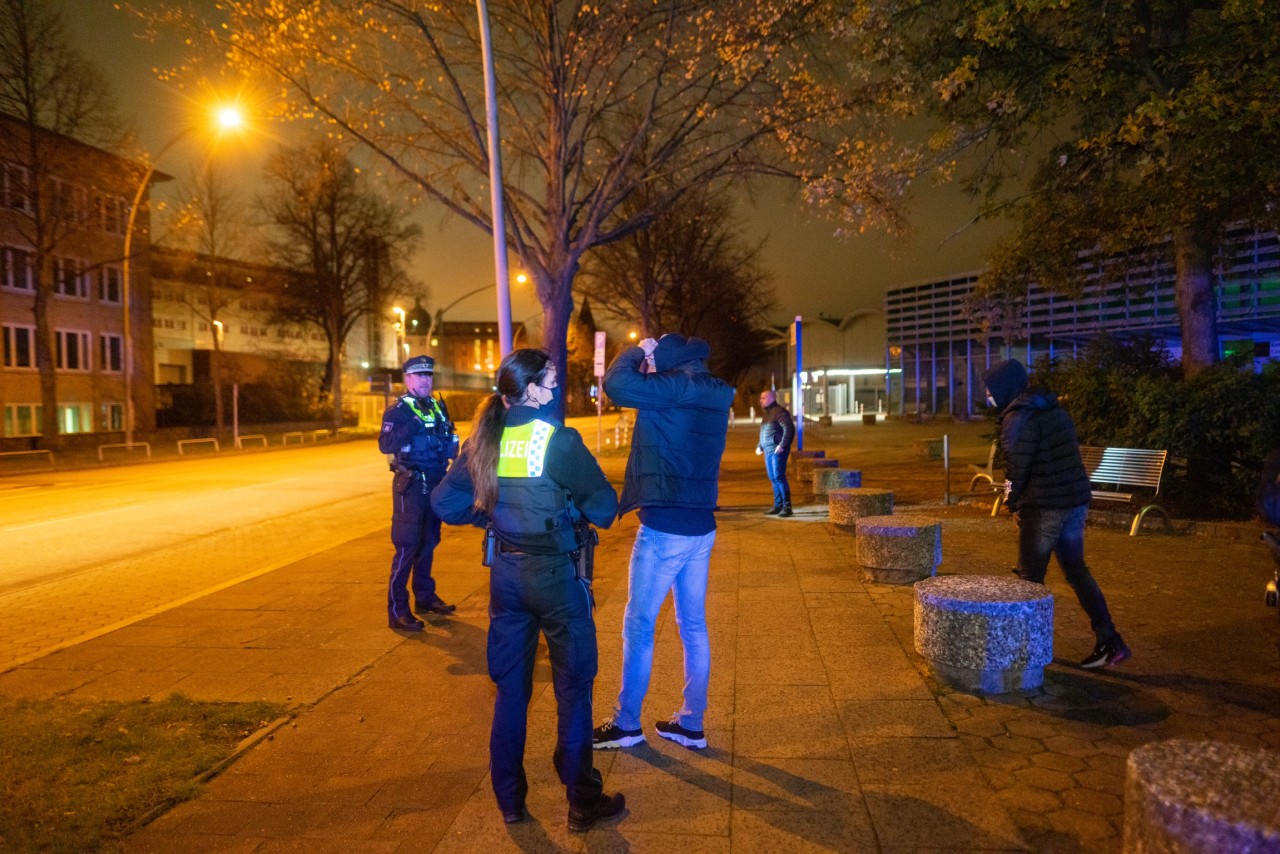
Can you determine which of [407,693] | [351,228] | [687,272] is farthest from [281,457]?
[407,693]

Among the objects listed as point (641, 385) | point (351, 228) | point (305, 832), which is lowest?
point (305, 832)

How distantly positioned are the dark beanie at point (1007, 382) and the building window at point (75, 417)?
38.7 meters

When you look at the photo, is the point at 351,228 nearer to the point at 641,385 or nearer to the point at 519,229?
the point at 519,229

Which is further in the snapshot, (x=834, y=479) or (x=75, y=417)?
(x=75, y=417)

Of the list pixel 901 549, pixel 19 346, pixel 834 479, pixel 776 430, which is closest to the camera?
pixel 901 549

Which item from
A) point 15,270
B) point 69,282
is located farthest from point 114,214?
point 15,270

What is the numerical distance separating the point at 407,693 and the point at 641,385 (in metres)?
2.54

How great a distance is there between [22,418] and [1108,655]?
3862 centimetres

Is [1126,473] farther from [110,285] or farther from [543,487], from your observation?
[110,285]

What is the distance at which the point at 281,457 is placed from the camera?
96.2 feet

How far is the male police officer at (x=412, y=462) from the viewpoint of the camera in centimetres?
645

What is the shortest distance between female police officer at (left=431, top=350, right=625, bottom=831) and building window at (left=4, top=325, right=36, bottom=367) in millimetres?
37086

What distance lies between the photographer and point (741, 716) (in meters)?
4.71

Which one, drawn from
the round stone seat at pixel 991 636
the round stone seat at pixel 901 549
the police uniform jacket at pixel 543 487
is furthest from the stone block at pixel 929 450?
the police uniform jacket at pixel 543 487
